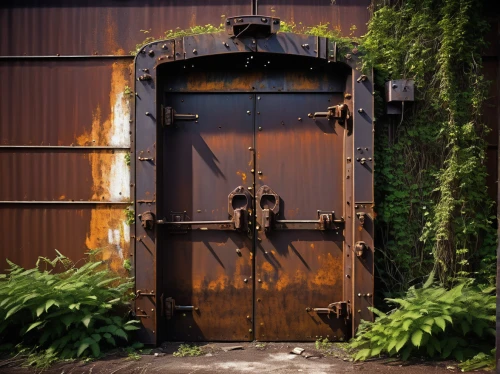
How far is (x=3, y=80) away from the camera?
5.66 metres

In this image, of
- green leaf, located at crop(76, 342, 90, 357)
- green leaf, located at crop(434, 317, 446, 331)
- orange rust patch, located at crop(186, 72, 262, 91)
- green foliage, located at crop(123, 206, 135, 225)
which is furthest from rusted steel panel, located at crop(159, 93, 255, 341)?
green leaf, located at crop(434, 317, 446, 331)

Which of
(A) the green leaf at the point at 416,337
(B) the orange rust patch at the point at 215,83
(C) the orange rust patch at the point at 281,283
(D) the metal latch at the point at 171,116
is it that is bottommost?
(A) the green leaf at the point at 416,337

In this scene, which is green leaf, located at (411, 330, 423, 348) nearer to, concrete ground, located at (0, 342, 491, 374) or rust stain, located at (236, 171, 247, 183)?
concrete ground, located at (0, 342, 491, 374)

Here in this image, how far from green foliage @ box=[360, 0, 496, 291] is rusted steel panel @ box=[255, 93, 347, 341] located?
0.56 meters

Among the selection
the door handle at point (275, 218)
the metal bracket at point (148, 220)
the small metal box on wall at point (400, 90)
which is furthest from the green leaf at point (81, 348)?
the small metal box on wall at point (400, 90)

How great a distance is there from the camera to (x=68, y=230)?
564cm

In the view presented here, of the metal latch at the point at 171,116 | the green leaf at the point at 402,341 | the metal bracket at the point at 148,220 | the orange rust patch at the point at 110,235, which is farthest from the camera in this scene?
the orange rust patch at the point at 110,235

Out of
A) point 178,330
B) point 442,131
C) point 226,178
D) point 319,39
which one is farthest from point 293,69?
point 178,330

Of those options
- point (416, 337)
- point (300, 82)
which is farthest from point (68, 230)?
point (416, 337)

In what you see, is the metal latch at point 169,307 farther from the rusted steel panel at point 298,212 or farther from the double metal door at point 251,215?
the rusted steel panel at point 298,212

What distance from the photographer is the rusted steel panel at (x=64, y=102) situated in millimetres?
5637

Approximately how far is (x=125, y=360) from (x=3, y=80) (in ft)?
11.7

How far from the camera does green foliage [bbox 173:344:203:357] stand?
5.15 m

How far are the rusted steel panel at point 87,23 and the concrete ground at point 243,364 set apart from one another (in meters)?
3.50
